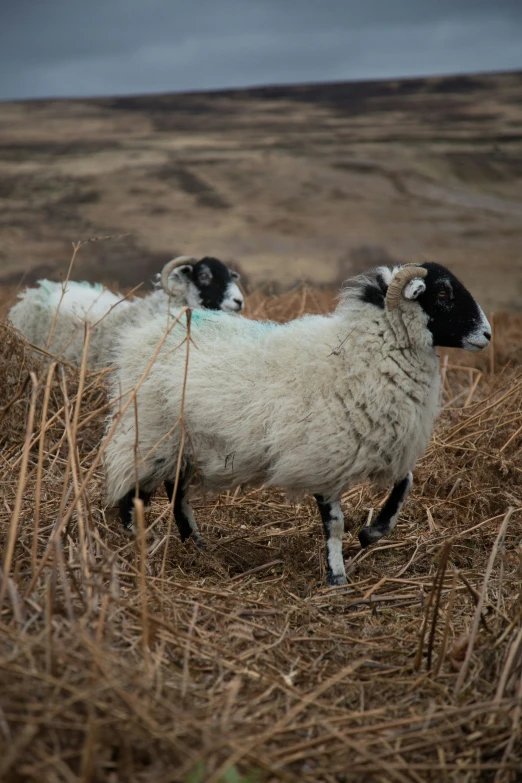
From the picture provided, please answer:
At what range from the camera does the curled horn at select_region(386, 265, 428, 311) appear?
171 inches

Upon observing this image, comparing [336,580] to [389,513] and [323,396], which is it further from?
[323,396]

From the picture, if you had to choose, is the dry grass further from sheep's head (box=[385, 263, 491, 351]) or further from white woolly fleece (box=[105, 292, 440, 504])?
sheep's head (box=[385, 263, 491, 351])

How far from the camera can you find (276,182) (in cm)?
2067

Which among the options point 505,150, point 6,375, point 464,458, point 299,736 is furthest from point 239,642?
point 505,150

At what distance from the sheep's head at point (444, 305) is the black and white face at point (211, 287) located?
8.36 ft

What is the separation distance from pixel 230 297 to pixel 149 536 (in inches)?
98.2

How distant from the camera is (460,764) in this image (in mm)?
2650

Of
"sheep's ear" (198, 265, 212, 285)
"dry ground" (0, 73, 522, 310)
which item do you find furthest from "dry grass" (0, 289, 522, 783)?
"dry ground" (0, 73, 522, 310)

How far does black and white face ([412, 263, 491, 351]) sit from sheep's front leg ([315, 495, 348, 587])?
115 cm

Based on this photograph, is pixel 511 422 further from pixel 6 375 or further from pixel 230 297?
pixel 6 375

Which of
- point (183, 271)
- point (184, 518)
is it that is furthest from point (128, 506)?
point (183, 271)

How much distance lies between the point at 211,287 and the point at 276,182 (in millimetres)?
14532

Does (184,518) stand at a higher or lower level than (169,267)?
lower

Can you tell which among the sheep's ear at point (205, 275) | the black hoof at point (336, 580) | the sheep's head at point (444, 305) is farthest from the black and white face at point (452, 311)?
the sheep's ear at point (205, 275)
